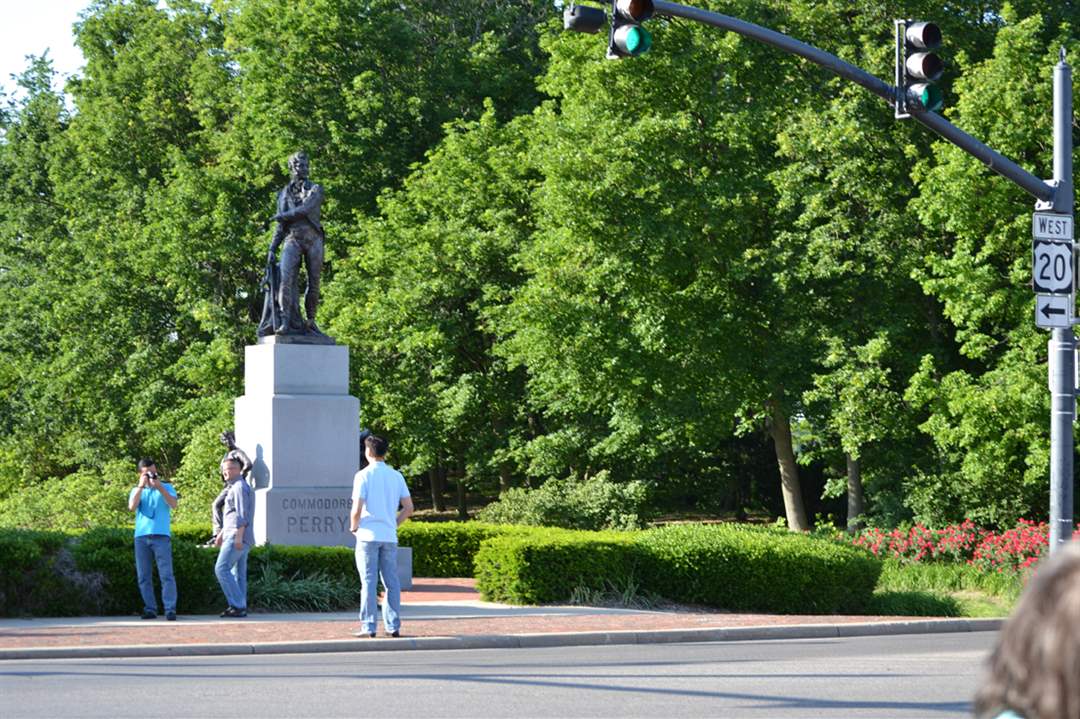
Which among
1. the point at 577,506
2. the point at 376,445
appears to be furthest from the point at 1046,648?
the point at 577,506

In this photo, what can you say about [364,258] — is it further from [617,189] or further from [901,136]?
[901,136]

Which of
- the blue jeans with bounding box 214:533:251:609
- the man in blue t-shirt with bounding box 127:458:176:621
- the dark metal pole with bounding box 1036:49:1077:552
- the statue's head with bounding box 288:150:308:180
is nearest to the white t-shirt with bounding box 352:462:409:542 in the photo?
the blue jeans with bounding box 214:533:251:609

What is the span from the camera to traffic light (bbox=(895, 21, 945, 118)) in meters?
13.2

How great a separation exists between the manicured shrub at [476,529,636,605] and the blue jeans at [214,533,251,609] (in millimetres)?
3431

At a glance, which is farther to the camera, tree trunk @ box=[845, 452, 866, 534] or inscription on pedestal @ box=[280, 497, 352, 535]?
tree trunk @ box=[845, 452, 866, 534]

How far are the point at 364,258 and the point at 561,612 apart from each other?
21.5 meters

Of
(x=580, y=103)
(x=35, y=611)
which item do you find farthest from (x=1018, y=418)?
(x=35, y=611)

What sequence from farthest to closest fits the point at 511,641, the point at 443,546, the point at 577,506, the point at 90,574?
the point at 577,506 → the point at 443,546 → the point at 90,574 → the point at 511,641

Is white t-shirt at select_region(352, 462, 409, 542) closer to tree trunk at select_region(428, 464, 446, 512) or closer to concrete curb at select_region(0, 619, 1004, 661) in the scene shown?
concrete curb at select_region(0, 619, 1004, 661)

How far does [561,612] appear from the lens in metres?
17.9

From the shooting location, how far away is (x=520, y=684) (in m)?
11.7

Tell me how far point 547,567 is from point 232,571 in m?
4.00

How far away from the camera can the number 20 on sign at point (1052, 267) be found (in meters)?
14.9

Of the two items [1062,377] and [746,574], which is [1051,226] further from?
[746,574]
